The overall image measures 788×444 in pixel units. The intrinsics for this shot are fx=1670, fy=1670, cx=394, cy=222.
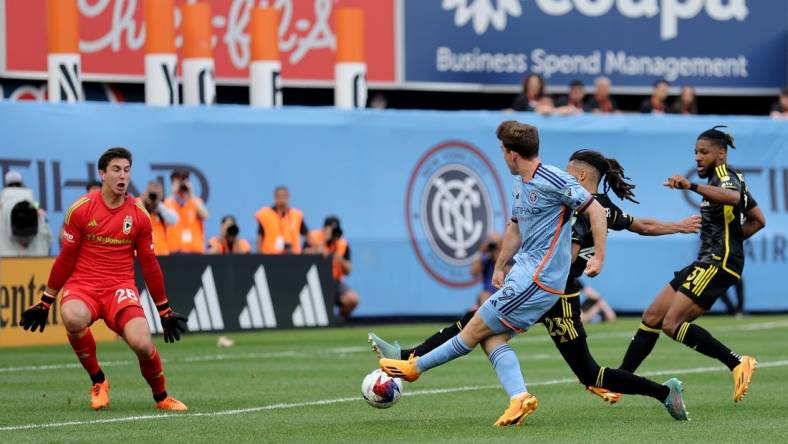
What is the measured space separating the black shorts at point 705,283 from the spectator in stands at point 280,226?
35.2 ft

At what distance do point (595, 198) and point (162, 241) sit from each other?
11147 mm

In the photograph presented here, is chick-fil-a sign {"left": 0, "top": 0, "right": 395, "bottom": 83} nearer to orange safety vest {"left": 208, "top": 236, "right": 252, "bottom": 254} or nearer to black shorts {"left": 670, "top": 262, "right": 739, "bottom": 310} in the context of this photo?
orange safety vest {"left": 208, "top": 236, "right": 252, "bottom": 254}

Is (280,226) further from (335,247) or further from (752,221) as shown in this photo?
(752,221)

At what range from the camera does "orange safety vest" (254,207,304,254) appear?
23469mm

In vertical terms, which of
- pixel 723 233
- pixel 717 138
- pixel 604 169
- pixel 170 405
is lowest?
pixel 170 405

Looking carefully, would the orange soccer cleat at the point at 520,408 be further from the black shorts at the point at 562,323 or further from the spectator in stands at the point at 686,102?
the spectator in stands at the point at 686,102

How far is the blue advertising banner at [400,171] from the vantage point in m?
22.9

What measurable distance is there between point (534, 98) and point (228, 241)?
20.3 feet

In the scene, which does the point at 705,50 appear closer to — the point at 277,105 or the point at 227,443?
the point at 277,105

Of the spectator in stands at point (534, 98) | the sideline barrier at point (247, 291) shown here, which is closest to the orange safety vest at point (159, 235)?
the sideline barrier at point (247, 291)

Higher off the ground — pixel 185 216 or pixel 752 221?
pixel 752 221

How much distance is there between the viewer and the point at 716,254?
43.6 ft

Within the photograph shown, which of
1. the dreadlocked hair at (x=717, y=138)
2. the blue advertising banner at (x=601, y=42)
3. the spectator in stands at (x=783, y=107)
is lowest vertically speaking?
the dreadlocked hair at (x=717, y=138)

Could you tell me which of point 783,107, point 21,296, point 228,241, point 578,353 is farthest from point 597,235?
point 783,107
